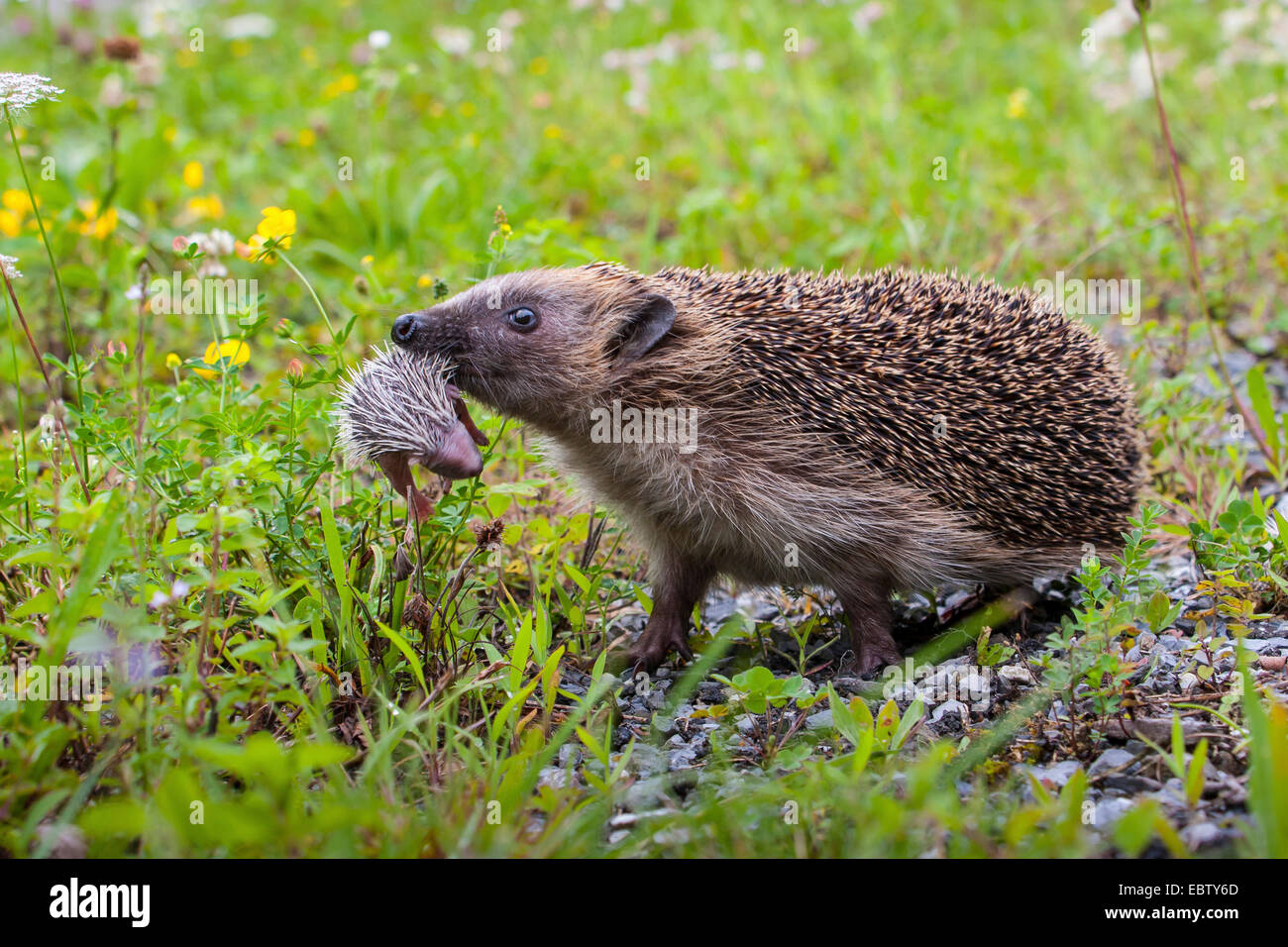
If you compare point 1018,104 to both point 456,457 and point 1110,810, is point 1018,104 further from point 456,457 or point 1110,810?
point 1110,810

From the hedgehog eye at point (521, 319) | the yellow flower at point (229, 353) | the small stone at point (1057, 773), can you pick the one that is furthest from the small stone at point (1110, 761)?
the yellow flower at point (229, 353)

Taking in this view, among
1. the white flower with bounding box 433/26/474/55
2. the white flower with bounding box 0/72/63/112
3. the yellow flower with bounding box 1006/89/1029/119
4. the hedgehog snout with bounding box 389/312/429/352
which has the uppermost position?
the white flower with bounding box 433/26/474/55

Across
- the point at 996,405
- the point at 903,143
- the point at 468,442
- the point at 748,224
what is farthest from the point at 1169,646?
the point at 903,143

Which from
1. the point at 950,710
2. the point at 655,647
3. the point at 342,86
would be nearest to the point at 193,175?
the point at 342,86

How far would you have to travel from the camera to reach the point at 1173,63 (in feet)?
32.4

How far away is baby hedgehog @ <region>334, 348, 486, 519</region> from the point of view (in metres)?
4.44

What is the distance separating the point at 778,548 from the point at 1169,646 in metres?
1.64

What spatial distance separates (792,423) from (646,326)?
0.81 meters

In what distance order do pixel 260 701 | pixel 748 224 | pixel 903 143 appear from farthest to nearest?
1. pixel 903 143
2. pixel 748 224
3. pixel 260 701

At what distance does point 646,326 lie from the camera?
5.25 meters
